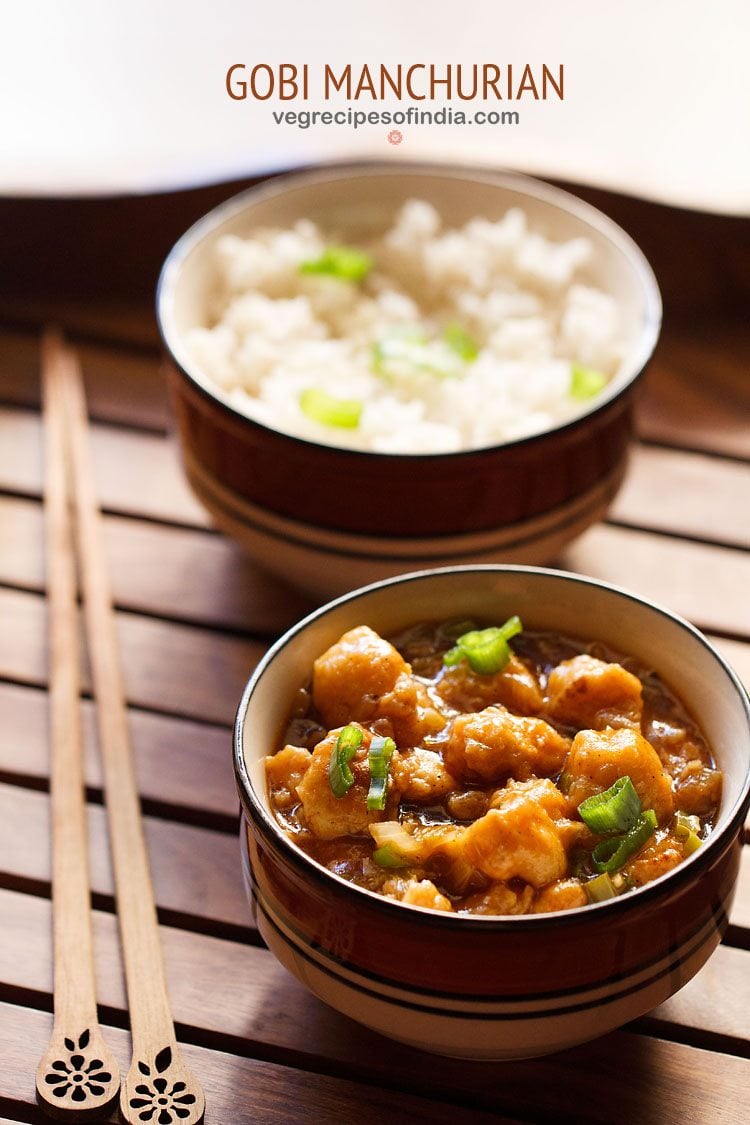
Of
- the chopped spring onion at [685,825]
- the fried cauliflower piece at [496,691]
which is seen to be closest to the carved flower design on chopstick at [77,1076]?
the fried cauliflower piece at [496,691]

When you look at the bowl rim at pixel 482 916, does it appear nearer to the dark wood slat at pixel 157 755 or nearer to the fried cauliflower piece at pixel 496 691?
the fried cauliflower piece at pixel 496 691

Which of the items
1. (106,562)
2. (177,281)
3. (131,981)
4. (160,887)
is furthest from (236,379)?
(131,981)

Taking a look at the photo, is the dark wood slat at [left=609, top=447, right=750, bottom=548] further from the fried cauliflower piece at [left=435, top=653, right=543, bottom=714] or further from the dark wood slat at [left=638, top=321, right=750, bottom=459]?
the fried cauliflower piece at [left=435, top=653, right=543, bottom=714]

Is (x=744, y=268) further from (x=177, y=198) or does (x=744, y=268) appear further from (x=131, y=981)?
(x=131, y=981)

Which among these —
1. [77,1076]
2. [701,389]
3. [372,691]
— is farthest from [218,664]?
[701,389]

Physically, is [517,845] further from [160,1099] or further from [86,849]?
[86,849]
